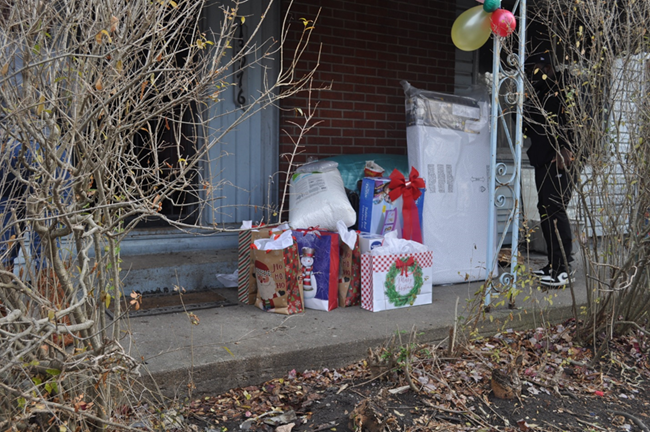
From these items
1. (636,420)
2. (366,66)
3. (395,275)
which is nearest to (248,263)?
(395,275)

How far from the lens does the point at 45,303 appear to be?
1.90 meters

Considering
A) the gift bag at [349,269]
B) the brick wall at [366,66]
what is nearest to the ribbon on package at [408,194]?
the gift bag at [349,269]

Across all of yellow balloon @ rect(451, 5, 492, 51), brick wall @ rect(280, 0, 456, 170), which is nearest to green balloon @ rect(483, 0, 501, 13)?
yellow balloon @ rect(451, 5, 492, 51)

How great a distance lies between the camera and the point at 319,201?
4223 mm

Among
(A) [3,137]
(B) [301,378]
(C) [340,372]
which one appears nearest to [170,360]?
(B) [301,378]

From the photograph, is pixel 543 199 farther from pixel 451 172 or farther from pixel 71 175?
pixel 71 175

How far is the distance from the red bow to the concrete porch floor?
10.3 inches

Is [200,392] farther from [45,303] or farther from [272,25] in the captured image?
[272,25]

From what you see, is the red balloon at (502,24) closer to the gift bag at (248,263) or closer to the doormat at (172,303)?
the gift bag at (248,263)

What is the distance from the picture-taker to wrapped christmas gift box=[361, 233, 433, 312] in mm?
3900

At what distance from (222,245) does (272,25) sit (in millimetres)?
2010

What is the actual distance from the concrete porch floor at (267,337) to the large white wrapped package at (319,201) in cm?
64

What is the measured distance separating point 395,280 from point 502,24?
1.83m

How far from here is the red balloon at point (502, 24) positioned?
12.3 ft
